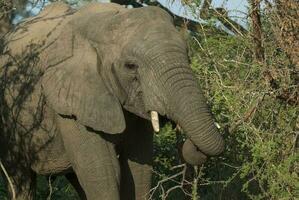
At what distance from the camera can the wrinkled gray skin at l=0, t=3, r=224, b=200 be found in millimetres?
5035

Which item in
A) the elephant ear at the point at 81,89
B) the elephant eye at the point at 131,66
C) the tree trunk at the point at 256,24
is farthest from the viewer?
the tree trunk at the point at 256,24

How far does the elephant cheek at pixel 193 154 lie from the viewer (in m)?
5.04

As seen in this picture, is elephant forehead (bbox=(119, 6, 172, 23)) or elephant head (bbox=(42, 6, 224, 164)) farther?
elephant forehead (bbox=(119, 6, 172, 23))

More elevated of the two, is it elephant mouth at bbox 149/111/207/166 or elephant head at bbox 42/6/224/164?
elephant head at bbox 42/6/224/164

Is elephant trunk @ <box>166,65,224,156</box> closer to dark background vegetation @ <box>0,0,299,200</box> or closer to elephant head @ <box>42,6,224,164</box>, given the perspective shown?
elephant head @ <box>42,6,224,164</box>

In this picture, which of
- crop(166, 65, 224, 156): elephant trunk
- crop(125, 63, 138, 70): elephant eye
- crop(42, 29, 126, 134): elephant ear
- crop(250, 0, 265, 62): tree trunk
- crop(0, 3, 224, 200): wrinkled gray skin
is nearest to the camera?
crop(166, 65, 224, 156): elephant trunk

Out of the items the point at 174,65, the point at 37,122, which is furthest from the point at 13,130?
the point at 174,65

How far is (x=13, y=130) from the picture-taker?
20.7 ft

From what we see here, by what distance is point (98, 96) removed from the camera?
17.9 ft

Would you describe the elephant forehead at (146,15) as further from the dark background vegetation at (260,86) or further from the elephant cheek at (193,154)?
the elephant cheek at (193,154)

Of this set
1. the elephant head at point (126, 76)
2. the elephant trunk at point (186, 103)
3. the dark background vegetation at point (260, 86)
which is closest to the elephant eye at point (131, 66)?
the elephant head at point (126, 76)

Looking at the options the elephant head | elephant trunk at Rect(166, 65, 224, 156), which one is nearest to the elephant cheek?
the elephant head

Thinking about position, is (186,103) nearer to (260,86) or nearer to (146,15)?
(146,15)

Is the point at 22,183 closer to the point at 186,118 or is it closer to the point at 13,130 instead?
the point at 13,130
